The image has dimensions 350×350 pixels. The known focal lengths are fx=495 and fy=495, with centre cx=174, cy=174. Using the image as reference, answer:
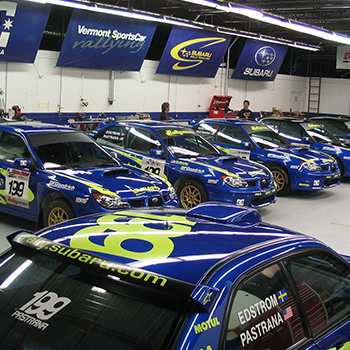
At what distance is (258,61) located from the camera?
20969 mm

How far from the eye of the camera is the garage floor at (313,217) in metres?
→ 7.04

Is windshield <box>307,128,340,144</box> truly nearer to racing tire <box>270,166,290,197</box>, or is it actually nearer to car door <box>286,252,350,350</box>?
racing tire <box>270,166,290,197</box>

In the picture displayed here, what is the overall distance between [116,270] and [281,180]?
869 centimetres

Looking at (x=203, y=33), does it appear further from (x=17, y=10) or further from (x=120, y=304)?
(x=120, y=304)

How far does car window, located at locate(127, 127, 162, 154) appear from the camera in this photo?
28.1ft

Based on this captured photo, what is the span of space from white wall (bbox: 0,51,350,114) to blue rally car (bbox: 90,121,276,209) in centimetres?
519

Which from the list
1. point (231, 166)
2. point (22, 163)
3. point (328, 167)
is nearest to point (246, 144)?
point (328, 167)

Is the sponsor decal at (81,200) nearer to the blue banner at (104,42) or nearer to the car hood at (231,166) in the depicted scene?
the car hood at (231,166)

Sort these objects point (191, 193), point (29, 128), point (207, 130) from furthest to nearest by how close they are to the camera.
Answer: point (207, 130), point (191, 193), point (29, 128)

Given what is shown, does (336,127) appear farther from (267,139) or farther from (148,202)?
(148,202)

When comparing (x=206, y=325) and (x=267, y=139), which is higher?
(x=267, y=139)

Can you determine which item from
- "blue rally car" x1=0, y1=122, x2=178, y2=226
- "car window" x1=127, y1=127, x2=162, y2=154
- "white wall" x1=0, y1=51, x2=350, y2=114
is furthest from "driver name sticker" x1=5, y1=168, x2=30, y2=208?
"white wall" x1=0, y1=51, x2=350, y2=114

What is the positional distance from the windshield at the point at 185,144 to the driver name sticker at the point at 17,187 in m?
2.83

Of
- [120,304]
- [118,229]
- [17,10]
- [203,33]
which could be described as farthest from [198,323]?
[203,33]
